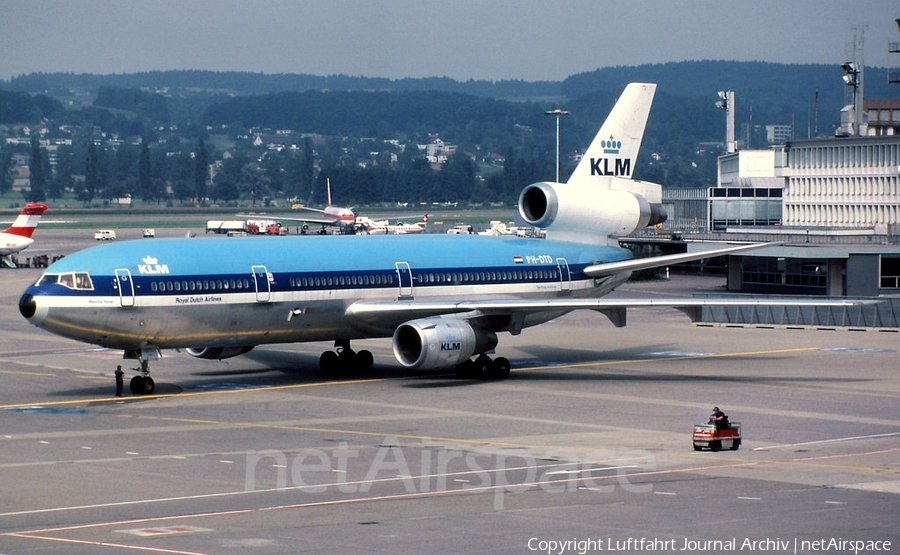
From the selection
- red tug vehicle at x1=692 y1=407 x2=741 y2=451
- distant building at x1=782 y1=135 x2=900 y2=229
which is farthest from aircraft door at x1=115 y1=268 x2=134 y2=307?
distant building at x1=782 y1=135 x2=900 y2=229

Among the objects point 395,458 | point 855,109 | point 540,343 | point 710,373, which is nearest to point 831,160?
point 855,109

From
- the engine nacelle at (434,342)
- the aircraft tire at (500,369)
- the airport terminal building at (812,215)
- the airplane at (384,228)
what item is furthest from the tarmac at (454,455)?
the airplane at (384,228)

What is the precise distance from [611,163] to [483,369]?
12105 mm

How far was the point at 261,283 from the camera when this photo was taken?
1702 inches

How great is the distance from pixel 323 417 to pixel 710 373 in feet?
52.6

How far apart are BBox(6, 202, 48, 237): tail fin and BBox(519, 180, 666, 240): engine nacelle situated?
64676 millimetres

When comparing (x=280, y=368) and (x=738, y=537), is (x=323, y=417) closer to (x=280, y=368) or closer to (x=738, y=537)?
(x=280, y=368)

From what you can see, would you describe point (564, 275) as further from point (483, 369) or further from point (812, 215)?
point (812, 215)

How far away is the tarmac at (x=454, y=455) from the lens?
879 inches

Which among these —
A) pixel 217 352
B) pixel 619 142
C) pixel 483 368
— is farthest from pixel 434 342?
pixel 619 142

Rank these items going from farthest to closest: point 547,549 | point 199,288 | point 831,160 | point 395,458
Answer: point 831,160
point 199,288
point 395,458
point 547,549

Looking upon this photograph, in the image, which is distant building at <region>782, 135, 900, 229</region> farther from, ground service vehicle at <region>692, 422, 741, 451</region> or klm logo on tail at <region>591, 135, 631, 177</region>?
ground service vehicle at <region>692, 422, 741, 451</region>

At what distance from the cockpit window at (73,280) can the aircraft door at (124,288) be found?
2.66 ft

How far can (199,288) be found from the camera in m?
41.9
